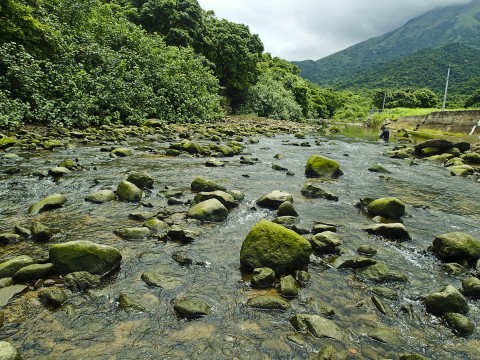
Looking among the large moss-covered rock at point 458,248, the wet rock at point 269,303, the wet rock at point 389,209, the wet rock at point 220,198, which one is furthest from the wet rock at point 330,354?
the wet rock at point 389,209

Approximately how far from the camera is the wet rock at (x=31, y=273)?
4.27 m

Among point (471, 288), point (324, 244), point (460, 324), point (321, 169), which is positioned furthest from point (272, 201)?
point (321, 169)

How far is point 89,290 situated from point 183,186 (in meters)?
5.38

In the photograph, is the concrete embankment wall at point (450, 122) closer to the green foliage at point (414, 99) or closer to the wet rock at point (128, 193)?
the wet rock at point (128, 193)

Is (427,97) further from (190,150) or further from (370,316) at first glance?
(370,316)

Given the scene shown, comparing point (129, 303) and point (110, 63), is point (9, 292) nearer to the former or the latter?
point (129, 303)

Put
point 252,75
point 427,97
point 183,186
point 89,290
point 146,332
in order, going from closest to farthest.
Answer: point 146,332 → point 89,290 → point 183,186 → point 252,75 → point 427,97

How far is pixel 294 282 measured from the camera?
4.55 m

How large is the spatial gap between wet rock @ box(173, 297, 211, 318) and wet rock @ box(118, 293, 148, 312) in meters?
0.39

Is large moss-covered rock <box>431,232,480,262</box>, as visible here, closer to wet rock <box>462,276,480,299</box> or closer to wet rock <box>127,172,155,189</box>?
wet rock <box>462,276,480,299</box>

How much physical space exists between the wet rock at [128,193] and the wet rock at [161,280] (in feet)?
11.2

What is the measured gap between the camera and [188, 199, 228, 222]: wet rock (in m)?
6.78

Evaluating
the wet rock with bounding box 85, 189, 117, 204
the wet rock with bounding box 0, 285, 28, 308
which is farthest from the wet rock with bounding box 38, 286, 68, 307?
the wet rock with bounding box 85, 189, 117, 204

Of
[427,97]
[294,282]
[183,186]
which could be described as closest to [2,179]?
[183,186]
